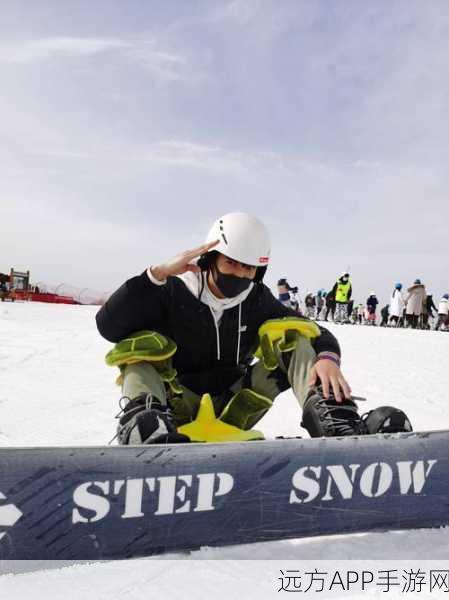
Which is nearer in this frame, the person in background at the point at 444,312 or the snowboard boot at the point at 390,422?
the snowboard boot at the point at 390,422

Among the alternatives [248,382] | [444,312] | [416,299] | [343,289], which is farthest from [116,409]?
[444,312]

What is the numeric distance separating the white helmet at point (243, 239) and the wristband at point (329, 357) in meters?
0.54

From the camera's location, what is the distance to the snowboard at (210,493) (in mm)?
1370

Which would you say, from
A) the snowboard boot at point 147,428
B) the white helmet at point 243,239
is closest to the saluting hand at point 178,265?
the white helmet at point 243,239

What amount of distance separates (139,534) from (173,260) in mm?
1053

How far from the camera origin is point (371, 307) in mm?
21953

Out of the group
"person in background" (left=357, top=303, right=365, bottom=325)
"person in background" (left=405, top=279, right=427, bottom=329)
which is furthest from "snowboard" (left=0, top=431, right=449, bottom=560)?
"person in background" (left=357, top=303, right=365, bottom=325)

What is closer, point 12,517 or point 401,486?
point 12,517

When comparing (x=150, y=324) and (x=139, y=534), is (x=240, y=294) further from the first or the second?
(x=139, y=534)

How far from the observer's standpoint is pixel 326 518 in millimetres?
1553

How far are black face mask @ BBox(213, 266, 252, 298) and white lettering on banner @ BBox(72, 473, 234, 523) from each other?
3.64 ft

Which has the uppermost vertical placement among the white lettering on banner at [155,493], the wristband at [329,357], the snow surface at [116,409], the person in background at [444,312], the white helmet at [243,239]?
the person in background at [444,312]

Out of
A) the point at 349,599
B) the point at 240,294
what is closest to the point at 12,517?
the point at 349,599

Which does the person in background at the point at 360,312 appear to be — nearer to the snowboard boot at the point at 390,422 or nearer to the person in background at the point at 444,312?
the person in background at the point at 444,312
